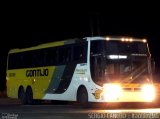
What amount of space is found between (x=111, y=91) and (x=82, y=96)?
2019 mm

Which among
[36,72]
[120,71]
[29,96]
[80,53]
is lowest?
[29,96]

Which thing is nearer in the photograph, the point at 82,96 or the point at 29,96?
the point at 82,96

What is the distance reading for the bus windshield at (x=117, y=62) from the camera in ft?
92.3

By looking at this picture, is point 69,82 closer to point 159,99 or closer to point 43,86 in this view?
point 43,86

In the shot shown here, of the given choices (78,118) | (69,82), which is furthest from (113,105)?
(78,118)

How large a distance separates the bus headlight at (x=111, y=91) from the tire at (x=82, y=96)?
1.30 metres

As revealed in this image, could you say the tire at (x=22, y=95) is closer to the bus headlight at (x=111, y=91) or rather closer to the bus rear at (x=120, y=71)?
the bus rear at (x=120, y=71)

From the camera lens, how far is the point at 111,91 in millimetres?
27922

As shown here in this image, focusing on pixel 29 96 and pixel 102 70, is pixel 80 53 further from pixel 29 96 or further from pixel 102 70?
pixel 29 96

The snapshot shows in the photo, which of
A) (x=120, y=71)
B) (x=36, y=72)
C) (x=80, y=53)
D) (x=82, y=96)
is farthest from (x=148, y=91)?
(x=36, y=72)

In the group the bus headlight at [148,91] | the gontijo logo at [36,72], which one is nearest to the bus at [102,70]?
the bus headlight at [148,91]

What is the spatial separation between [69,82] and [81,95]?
1407 millimetres

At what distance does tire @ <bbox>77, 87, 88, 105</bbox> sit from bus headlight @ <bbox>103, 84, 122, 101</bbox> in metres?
1.30

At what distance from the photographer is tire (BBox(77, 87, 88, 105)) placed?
2897cm
